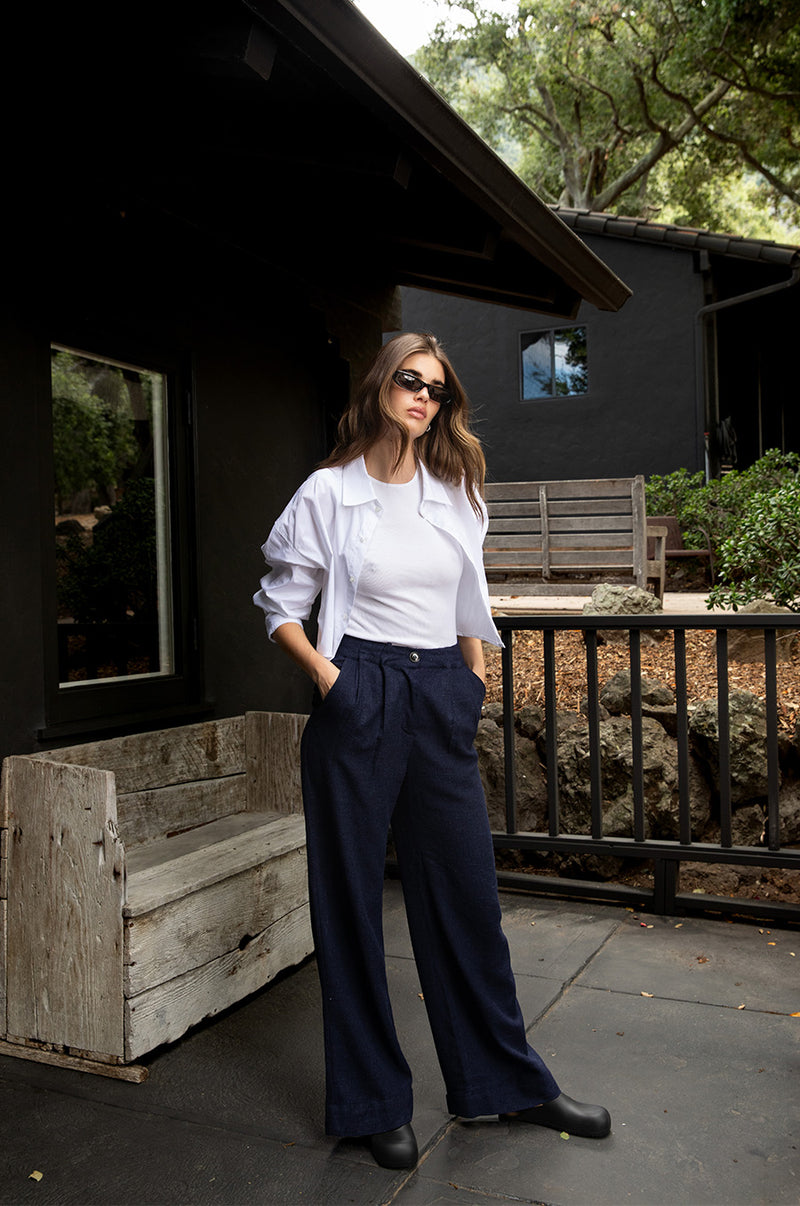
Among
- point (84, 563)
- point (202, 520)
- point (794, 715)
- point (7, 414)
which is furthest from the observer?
point (794, 715)

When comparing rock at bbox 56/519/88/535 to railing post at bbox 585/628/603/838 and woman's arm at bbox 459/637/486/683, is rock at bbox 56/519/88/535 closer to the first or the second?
woman's arm at bbox 459/637/486/683

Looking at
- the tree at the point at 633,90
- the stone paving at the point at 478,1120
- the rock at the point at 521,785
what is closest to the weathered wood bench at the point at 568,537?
the rock at the point at 521,785

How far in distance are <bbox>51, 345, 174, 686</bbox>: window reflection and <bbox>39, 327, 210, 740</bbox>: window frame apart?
0.13 ft

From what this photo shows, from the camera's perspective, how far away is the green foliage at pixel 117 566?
3.58 meters

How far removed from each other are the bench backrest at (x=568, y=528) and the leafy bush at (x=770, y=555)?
2.40 meters

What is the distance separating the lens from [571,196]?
70.5ft

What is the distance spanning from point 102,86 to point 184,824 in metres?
2.58

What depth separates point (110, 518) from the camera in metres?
3.77

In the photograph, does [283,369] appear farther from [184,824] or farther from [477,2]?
[477,2]

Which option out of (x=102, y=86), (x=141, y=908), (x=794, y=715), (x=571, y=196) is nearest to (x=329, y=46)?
(x=102, y=86)

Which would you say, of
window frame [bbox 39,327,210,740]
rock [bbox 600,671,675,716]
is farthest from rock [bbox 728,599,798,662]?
window frame [bbox 39,327,210,740]

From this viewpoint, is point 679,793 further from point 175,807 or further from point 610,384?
point 610,384

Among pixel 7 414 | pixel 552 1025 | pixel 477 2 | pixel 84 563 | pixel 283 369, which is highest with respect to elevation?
pixel 477 2

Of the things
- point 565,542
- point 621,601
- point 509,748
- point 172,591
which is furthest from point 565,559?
point 172,591
